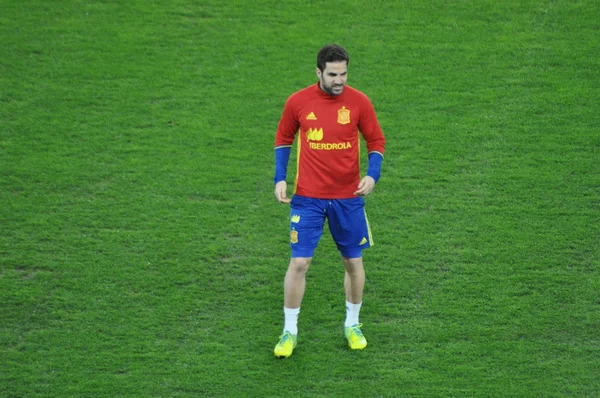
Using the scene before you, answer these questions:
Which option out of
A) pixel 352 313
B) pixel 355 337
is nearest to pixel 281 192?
pixel 352 313

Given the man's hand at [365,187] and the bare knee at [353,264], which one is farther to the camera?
the bare knee at [353,264]

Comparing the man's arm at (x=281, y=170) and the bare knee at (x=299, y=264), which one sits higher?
the man's arm at (x=281, y=170)

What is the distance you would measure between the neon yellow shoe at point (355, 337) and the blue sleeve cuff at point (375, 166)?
104 cm

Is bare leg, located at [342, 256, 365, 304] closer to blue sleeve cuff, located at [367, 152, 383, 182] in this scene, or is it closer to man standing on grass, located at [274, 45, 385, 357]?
man standing on grass, located at [274, 45, 385, 357]

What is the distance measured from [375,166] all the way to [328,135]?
0.36 meters

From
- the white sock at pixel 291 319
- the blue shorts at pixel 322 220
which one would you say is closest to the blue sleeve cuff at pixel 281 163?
the blue shorts at pixel 322 220

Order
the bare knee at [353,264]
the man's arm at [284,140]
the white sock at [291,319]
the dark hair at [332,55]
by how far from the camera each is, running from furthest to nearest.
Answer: the white sock at [291,319]
the bare knee at [353,264]
the man's arm at [284,140]
the dark hair at [332,55]

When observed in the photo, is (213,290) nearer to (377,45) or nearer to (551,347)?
(551,347)

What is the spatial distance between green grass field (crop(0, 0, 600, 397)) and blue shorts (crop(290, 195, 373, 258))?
751 millimetres

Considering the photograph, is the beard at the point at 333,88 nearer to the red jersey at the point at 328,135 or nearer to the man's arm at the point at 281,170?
the red jersey at the point at 328,135

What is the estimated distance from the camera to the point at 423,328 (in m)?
5.49

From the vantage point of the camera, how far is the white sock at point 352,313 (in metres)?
5.35

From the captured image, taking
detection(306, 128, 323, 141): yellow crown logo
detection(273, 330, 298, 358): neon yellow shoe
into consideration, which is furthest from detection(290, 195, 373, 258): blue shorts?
detection(273, 330, 298, 358): neon yellow shoe

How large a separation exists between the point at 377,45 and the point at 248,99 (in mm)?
1615
